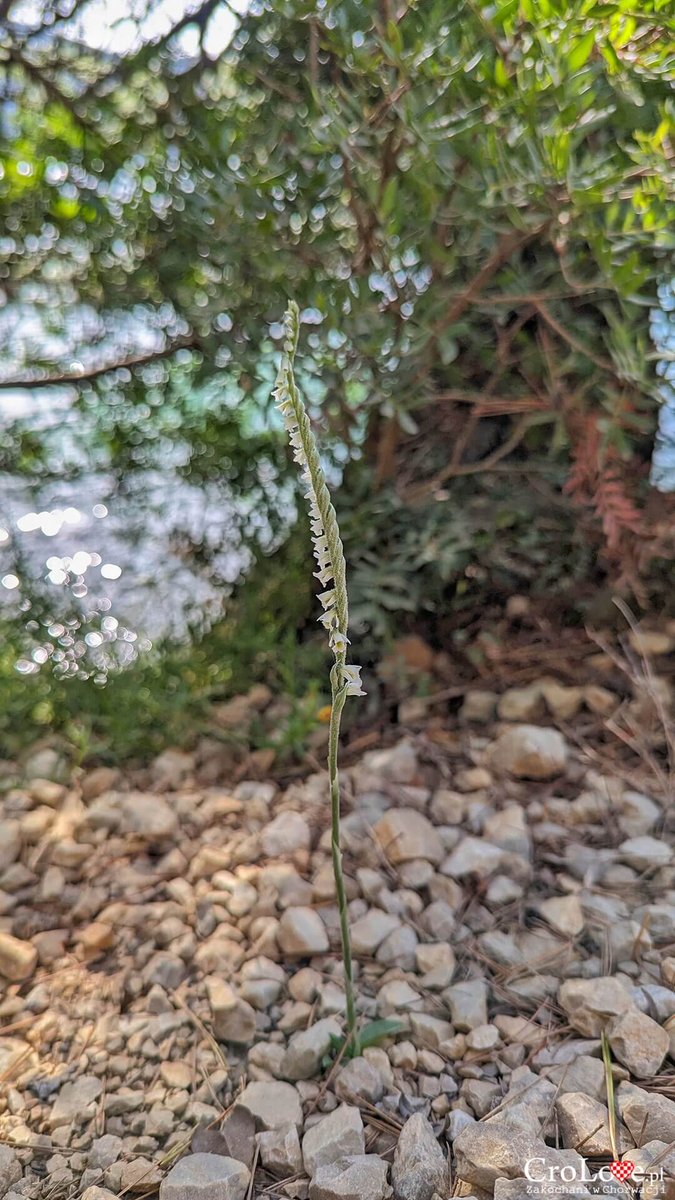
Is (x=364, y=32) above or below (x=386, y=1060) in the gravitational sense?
above

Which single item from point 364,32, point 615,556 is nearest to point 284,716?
point 615,556

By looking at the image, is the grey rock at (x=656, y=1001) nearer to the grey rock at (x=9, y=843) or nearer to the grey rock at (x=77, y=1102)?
the grey rock at (x=77, y=1102)

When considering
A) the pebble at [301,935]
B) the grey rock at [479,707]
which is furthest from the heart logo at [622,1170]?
the grey rock at [479,707]

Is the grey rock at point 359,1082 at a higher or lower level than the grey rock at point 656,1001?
lower

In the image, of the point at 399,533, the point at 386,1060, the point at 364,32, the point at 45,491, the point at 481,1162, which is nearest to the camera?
the point at 481,1162

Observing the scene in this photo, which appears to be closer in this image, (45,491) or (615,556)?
(615,556)

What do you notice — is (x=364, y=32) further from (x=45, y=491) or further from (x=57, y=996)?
(x=57, y=996)
